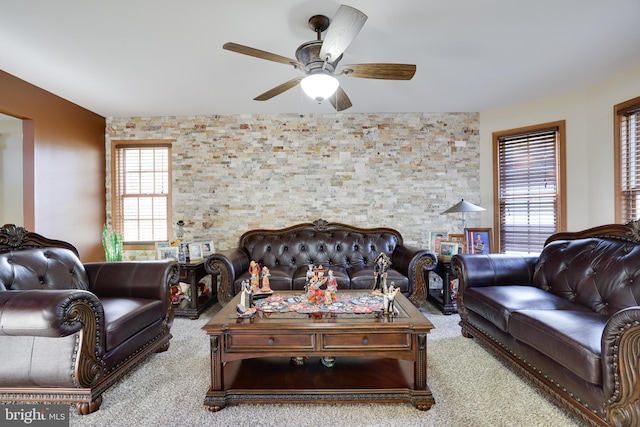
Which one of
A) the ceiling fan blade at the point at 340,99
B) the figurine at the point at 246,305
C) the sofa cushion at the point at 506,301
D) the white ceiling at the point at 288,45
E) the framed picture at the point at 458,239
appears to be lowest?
the sofa cushion at the point at 506,301

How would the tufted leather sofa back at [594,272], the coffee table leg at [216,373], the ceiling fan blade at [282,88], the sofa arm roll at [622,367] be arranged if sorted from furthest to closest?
the ceiling fan blade at [282,88]
the tufted leather sofa back at [594,272]
the coffee table leg at [216,373]
the sofa arm roll at [622,367]

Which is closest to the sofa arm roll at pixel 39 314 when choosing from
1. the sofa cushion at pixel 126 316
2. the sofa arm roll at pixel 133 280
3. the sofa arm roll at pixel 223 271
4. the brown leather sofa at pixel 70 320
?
the brown leather sofa at pixel 70 320

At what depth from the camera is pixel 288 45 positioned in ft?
8.21

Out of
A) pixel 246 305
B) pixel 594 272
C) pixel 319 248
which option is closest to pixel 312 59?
pixel 246 305

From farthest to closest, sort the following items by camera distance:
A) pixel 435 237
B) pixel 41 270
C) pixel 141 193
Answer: pixel 141 193, pixel 435 237, pixel 41 270

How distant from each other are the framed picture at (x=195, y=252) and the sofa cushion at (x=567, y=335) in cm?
344

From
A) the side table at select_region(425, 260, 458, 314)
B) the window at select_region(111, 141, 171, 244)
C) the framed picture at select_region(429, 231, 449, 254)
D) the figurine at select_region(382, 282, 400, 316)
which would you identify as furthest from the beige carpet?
the window at select_region(111, 141, 171, 244)

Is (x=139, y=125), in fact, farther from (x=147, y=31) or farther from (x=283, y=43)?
(x=283, y=43)

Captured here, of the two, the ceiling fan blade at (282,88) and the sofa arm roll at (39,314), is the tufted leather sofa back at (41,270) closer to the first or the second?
the sofa arm roll at (39,314)

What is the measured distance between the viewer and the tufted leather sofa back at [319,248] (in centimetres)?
394

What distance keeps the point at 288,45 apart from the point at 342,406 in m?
2.77

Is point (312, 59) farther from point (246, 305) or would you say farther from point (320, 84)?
point (246, 305)

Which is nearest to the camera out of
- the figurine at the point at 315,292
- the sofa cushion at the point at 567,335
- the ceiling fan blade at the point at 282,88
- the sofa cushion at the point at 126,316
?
the sofa cushion at the point at 567,335

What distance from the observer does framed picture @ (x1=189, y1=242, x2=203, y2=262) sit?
3806mm
